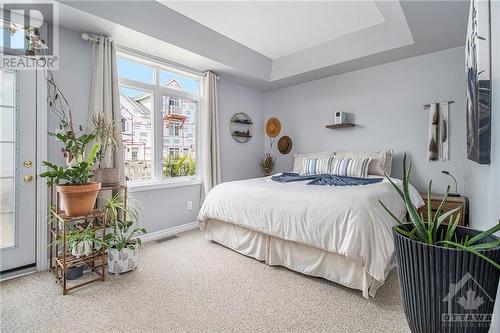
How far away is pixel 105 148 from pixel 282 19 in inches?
100

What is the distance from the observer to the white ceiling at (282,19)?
268cm

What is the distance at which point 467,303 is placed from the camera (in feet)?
2.18

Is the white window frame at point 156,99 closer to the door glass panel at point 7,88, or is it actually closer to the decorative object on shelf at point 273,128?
the door glass panel at point 7,88

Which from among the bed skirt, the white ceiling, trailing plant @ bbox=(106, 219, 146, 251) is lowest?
the bed skirt

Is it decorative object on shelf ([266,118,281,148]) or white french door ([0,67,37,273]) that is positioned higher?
decorative object on shelf ([266,118,281,148])

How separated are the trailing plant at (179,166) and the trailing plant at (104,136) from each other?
36.1 inches

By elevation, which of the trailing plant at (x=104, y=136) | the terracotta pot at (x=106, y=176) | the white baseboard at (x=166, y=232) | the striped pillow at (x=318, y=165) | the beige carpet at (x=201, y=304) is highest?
the trailing plant at (x=104, y=136)

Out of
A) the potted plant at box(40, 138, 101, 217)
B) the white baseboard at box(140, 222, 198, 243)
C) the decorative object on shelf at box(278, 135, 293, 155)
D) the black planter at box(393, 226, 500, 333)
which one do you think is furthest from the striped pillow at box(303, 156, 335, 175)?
the black planter at box(393, 226, 500, 333)

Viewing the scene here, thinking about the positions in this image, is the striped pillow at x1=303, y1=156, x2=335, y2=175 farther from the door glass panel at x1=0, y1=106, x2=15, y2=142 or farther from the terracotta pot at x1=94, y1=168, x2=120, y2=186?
the door glass panel at x1=0, y1=106, x2=15, y2=142

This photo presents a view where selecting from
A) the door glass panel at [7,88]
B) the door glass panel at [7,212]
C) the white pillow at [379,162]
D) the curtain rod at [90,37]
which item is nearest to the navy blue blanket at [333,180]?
the white pillow at [379,162]

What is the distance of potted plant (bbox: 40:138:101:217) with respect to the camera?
2.03 m

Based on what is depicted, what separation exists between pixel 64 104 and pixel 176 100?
1.46 meters

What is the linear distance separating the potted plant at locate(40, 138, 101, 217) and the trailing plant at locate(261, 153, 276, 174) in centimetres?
314

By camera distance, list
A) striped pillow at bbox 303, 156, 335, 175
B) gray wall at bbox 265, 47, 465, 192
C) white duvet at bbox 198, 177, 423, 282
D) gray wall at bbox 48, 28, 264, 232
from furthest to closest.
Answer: striped pillow at bbox 303, 156, 335, 175 → gray wall at bbox 265, 47, 465, 192 → gray wall at bbox 48, 28, 264, 232 → white duvet at bbox 198, 177, 423, 282
